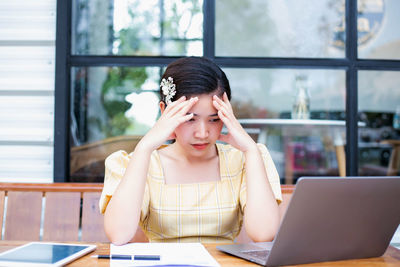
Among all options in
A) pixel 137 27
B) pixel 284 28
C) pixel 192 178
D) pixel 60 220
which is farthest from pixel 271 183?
pixel 284 28

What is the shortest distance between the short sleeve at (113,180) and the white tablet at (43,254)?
0.34 m

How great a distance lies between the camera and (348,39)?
109 inches

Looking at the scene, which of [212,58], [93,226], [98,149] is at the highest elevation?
[212,58]

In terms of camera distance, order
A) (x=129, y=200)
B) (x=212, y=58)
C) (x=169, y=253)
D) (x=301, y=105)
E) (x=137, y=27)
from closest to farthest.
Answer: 1. (x=169, y=253)
2. (x=129, y=200)
3. (x=212, y=58)
4. (x=137, y=27)
5. (x=301, y=105)

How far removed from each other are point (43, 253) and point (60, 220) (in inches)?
41.7

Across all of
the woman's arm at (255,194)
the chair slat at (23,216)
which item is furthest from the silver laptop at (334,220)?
the chair slat at (23,216)

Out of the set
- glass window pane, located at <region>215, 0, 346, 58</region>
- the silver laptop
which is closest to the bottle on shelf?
glass window pane, located at <region>215, 0, 346, 58</region>

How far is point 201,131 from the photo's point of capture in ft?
4.94

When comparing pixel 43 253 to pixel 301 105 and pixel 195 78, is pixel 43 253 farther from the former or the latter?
pixel 301 105

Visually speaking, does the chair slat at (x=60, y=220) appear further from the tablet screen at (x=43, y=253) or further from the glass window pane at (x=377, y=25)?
the glass window pane at (x=377, y=25)

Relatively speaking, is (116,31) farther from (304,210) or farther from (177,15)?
(304,210)

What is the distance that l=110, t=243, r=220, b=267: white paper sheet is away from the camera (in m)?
1.00

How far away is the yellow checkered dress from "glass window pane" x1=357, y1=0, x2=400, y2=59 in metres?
3.74

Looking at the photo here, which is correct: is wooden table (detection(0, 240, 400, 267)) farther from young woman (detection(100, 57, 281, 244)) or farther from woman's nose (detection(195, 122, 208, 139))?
woman's nose (detection(195, 122, 208, 139))
